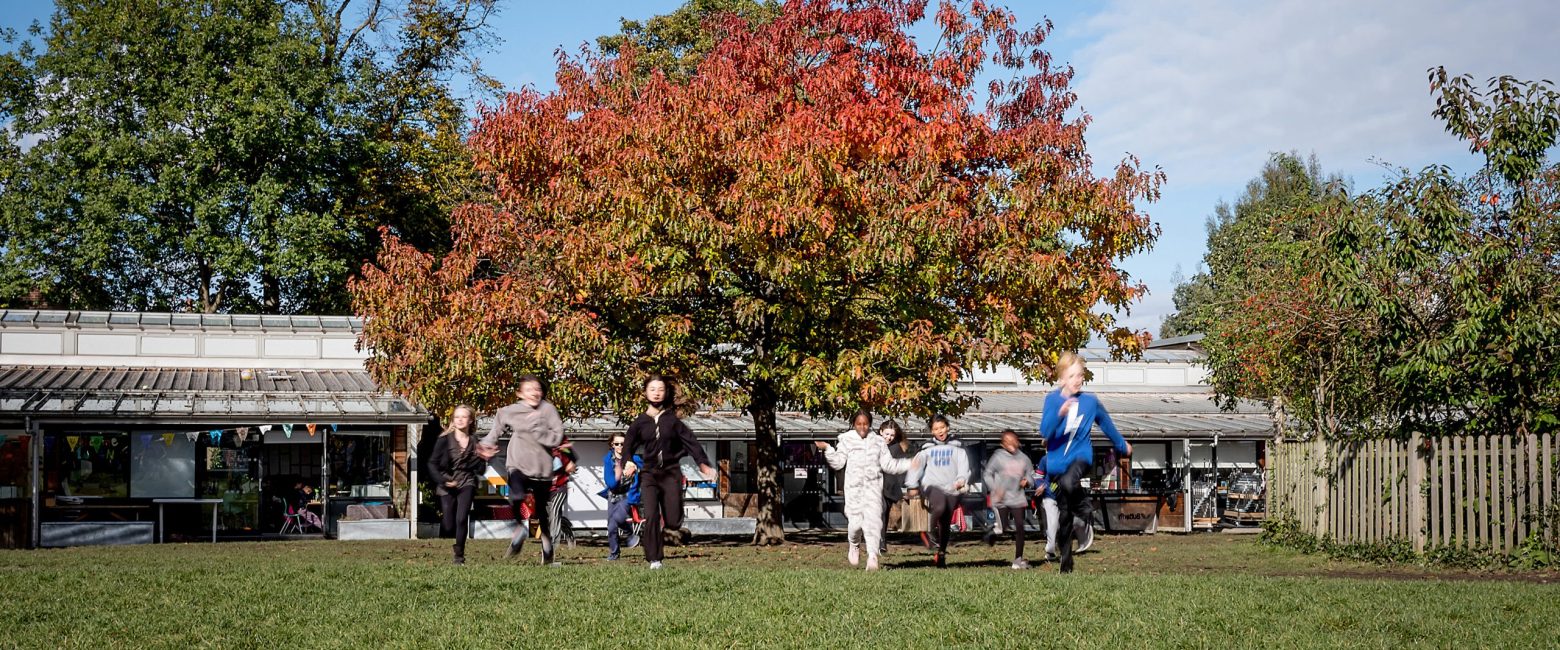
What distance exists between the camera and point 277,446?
29.4m

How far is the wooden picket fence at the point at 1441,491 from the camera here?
14.6 meters

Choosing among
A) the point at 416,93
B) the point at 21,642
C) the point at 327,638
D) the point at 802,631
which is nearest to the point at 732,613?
the point at 802,631

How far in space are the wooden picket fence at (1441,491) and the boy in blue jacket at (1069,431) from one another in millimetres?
5632

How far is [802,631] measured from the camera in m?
7.89

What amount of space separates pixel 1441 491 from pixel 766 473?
1016 centimetres

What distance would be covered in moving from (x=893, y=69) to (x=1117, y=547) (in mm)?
Result: 7663

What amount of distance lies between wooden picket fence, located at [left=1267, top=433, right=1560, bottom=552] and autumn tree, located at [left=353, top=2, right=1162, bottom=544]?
14.0 feet

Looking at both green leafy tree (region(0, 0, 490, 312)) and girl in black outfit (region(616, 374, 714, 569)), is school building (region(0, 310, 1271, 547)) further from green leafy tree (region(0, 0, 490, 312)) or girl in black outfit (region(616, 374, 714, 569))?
girl in black outfit (region(616, 374, 714, 569))

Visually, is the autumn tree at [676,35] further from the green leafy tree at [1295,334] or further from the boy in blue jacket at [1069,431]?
the boy in blue jacket at [1069,431]

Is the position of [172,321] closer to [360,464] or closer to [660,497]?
[360,464]

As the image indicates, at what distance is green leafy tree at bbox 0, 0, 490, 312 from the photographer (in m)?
35.2

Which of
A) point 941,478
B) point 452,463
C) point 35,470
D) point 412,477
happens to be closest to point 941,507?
point 941,478

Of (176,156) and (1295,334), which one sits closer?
(1295,334)

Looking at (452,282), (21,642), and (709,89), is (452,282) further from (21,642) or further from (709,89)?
(21,642)
